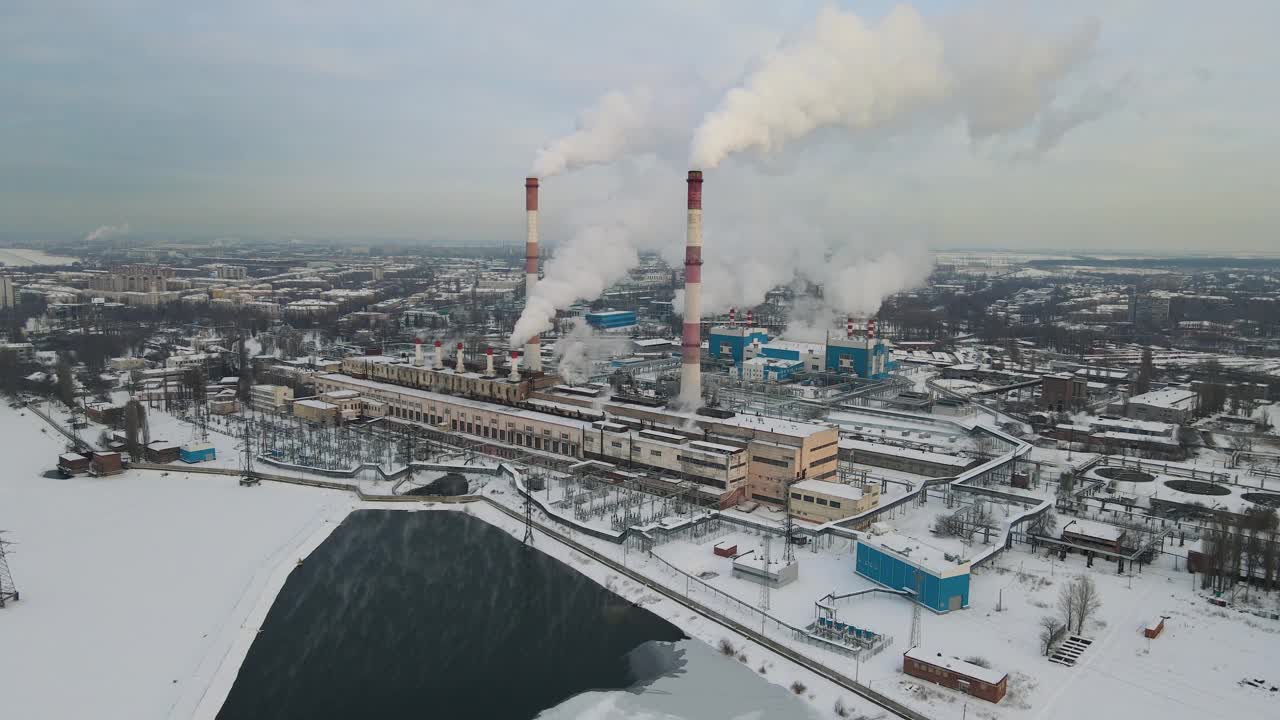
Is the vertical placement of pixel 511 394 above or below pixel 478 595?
above

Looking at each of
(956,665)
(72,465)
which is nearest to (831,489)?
(956,665)

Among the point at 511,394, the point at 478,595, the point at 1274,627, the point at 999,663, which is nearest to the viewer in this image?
the point at 999,663

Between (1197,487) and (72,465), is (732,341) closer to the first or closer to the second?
(1197,487)

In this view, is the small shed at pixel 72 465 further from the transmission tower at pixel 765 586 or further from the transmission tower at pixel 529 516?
the transmission tower at pixel 765 586

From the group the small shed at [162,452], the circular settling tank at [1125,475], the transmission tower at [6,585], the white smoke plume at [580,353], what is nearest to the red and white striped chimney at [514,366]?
the white smoke plume at [580,353]

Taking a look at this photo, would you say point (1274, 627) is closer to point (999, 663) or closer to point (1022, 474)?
point (999, 663)

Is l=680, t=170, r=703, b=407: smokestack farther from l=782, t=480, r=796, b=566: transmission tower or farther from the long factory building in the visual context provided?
l=782, t=480, r=796, b=566: transmission tower

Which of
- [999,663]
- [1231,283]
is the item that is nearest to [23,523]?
[999,663]
